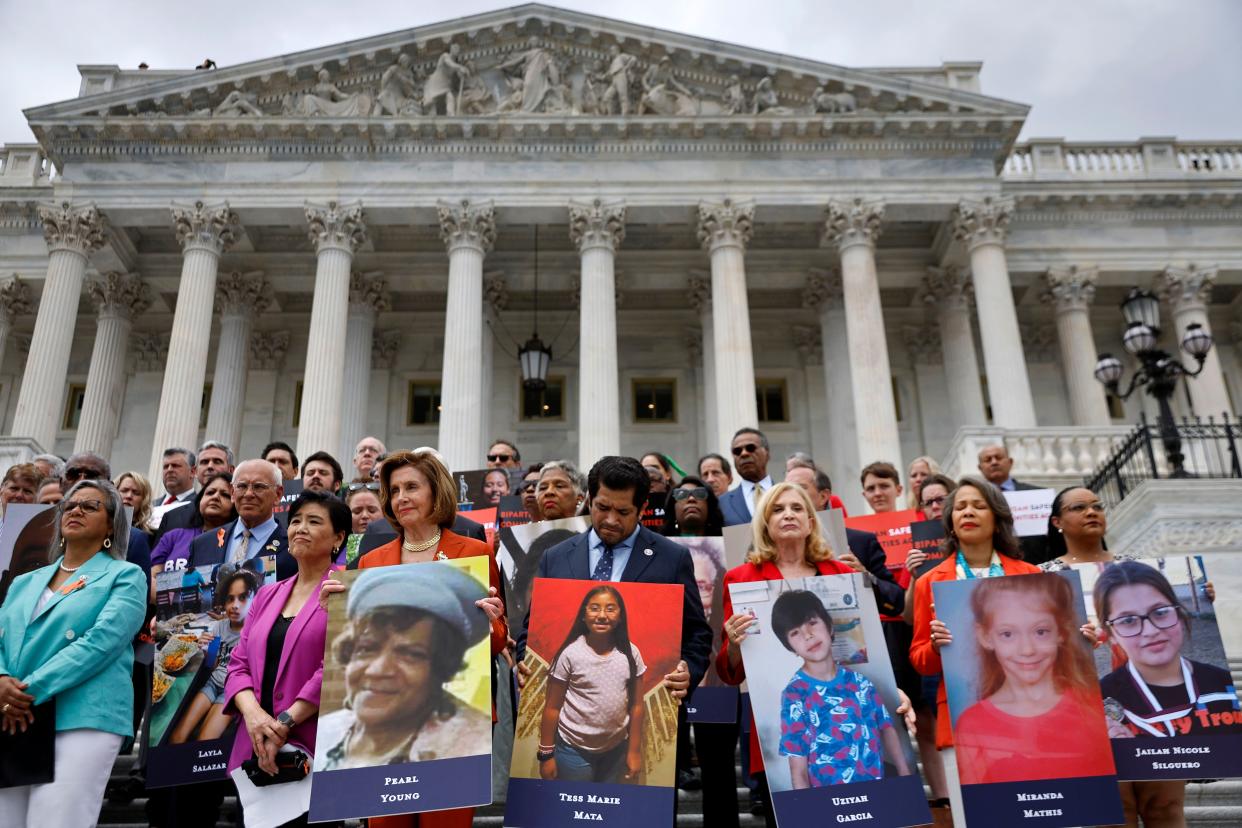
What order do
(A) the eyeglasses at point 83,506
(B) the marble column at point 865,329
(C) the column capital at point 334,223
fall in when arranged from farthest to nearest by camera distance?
(C) the column capital at point 334,223, (B) the marble column at point 865,329, (A) the eyeglasses at point 83,506

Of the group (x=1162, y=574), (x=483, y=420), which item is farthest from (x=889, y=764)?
(x=483, y=420)

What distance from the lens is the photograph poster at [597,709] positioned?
473 centimetres

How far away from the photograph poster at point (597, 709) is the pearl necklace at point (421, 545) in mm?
815

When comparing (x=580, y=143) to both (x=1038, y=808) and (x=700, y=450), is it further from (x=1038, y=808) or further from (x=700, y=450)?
(x=1038, y=808)

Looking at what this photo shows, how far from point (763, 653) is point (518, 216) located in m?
22.2

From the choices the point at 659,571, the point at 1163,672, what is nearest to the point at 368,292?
the point at 659,571

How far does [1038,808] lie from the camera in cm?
516

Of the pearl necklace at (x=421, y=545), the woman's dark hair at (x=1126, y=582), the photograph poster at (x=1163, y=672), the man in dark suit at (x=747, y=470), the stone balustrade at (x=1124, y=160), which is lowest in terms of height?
the photograph poster at (x=1163, y=672)

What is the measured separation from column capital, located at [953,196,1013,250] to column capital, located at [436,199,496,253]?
500 inches

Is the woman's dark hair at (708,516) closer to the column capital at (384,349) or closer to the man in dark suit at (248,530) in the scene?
the man in dark suit at (248,530)

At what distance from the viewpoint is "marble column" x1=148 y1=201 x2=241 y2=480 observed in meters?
23.3

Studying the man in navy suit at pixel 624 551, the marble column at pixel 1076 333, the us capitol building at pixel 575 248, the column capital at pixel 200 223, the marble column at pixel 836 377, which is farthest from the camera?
the marble column at pixel 1076 333

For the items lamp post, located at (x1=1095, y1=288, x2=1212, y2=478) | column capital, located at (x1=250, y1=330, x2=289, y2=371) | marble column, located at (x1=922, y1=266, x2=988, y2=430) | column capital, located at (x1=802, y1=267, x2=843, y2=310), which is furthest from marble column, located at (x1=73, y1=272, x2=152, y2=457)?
lamp post, located at (x1=1095, y1=288, x2=1212, y2=478)

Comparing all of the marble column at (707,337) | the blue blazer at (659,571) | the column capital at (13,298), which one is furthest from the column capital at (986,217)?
the column capital at (13,298)
